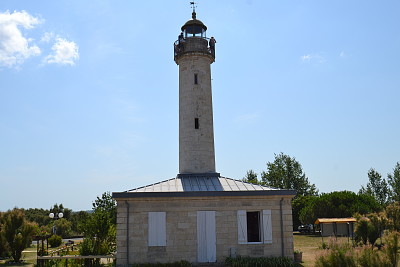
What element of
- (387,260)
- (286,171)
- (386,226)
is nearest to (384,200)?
(286,171)

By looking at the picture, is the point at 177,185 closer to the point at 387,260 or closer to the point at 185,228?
the point at 185,228

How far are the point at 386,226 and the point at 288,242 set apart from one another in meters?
10.9

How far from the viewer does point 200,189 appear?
642 inches

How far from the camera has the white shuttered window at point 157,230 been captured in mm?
15438

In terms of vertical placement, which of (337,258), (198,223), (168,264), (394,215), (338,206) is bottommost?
(168,264)

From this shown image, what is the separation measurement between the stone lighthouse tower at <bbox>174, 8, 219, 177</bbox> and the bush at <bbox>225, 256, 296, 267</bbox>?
5.11m

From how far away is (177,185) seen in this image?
1705 centimetres

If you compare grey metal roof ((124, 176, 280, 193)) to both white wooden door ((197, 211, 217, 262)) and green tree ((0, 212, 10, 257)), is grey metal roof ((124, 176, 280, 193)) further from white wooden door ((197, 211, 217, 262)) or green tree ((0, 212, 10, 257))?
green tree ((0, 212, 10, 257))

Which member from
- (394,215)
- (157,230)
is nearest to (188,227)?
(157,230)

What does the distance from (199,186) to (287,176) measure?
133 feet

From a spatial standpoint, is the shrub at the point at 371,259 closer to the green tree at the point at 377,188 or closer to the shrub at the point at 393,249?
the shrub at the point at 393,249

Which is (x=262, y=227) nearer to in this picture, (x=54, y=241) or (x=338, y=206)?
(x=54, y=241)

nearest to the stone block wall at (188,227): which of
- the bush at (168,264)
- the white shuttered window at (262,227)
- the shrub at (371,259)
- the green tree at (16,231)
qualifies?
the white shuttered window at (262,227)

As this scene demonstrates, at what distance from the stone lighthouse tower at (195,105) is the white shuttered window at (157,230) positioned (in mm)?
4018
